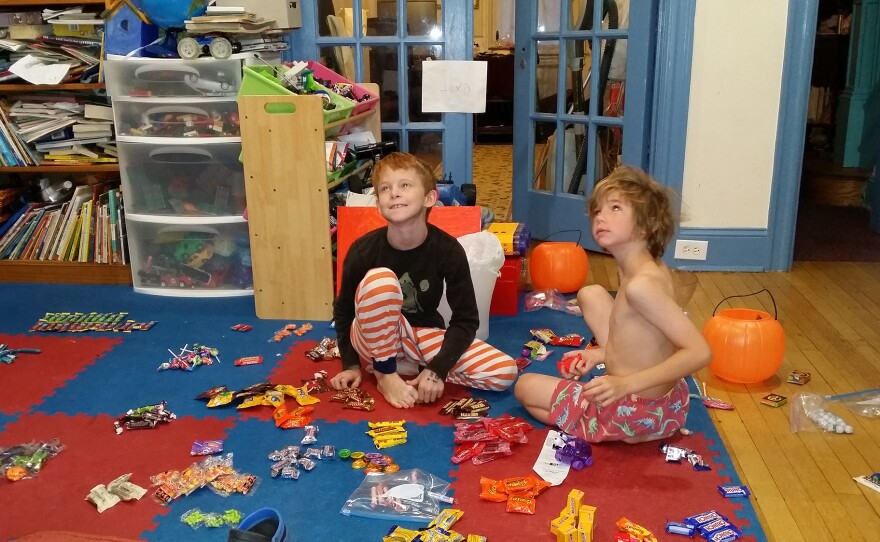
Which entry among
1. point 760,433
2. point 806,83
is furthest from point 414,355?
point 806,83

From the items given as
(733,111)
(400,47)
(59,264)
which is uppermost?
(400,47)

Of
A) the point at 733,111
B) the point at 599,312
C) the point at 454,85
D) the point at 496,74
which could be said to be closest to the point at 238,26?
the point at 454,85

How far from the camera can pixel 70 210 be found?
3.24 metres

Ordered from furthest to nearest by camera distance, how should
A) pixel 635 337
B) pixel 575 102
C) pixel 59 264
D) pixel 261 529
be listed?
pixel 575 102 < pixel 59 264 < pixel 635 337 < pixel 261 529

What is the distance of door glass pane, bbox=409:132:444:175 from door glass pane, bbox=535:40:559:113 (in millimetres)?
532

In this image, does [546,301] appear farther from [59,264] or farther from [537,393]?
[59,264]

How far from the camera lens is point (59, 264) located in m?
3.27

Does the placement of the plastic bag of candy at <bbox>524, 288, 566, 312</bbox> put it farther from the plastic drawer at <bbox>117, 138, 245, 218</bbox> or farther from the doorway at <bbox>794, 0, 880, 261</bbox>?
the doorway at <bbox>794, 0, 880, 261</bbox>

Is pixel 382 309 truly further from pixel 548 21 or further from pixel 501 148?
pixel 501 148

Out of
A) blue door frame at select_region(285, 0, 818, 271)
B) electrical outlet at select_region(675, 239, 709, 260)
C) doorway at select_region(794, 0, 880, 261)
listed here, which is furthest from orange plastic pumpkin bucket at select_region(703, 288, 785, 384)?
doorway at select_region(794, 0, 880, 261)

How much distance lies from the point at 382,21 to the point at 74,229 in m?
1.54

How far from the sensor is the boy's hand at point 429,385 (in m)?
2.11

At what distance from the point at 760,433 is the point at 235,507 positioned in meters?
1.27

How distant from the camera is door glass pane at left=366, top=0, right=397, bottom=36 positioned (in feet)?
11.3
